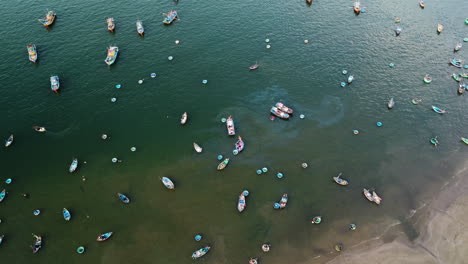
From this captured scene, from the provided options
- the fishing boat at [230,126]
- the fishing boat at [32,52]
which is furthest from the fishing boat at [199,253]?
the fishing boat at [32,52]

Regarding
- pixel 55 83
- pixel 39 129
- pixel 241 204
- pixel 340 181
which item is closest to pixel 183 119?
pixel 241 204

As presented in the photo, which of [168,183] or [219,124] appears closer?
[168,183]

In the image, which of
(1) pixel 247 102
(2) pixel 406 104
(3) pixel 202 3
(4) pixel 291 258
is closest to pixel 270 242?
(4) pixel 291 258

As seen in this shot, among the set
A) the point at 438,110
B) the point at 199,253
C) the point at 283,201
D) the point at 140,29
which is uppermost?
the point at 140,29

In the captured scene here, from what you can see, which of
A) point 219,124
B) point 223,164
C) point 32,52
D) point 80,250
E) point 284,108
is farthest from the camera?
point 32,52

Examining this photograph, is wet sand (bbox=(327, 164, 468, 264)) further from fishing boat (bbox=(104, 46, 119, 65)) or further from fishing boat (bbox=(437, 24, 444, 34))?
A: fishing boat (bbox=(104, 46, 119, 65))

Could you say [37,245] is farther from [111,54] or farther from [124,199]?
[111,54]
